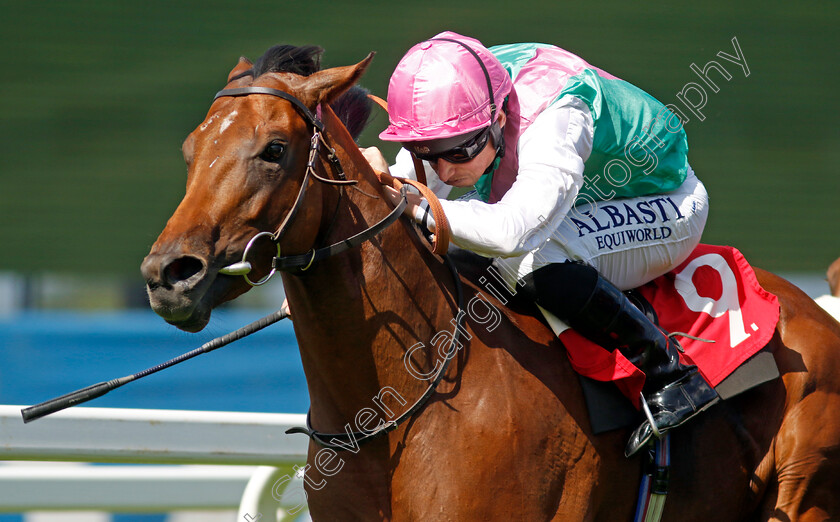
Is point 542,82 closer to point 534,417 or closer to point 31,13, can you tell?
point 534,417

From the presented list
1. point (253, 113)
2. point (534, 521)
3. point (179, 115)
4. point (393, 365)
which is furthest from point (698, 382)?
point (179, 115)

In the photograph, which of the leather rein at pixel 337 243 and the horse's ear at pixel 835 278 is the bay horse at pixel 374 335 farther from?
the horse's ear at pixel 835 278

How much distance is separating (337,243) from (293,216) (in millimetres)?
144

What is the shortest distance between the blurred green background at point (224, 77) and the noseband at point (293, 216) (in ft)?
6.74

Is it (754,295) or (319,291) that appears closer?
(319,291)

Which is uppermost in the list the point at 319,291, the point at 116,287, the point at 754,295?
the point at 319,291

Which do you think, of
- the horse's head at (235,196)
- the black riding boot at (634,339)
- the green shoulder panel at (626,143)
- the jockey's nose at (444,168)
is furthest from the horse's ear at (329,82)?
the black riding boot at (634,339)

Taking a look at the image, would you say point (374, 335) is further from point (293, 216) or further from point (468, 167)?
point (468, 167)

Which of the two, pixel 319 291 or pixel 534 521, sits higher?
pixel 319 291

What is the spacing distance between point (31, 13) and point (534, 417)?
9.59ft

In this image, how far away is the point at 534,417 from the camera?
2.00 meters

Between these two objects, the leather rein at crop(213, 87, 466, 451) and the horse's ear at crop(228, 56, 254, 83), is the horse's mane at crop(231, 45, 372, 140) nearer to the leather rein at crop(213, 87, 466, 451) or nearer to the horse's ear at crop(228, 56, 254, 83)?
the horse's ear at crop(228, 56, 254, 83)

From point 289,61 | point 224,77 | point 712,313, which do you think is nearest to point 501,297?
point 712,313

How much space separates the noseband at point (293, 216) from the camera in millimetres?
1744
